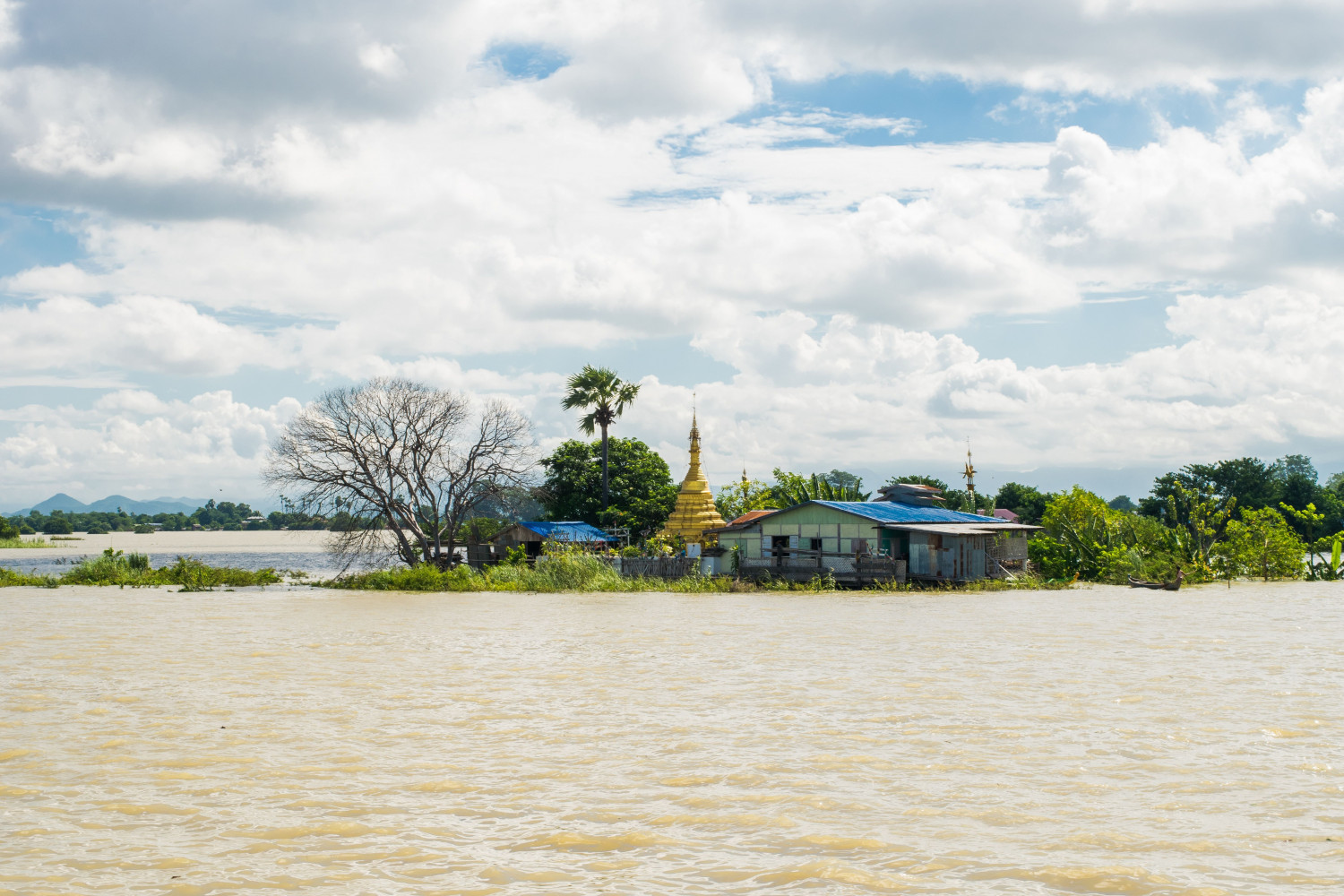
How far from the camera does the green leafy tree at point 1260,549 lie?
4353cm

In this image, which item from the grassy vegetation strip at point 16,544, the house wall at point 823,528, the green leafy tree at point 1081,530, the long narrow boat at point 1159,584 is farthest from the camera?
the grassy vegetation strip at point 16,544

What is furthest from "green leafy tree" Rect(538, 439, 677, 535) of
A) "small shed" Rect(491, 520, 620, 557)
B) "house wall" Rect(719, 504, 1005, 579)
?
"house wall" Rect(719, 504, 1005, 579)

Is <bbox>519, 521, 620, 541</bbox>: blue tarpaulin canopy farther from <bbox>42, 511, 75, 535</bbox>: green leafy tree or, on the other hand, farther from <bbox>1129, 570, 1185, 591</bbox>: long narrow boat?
<bbox>42, 511, 75, 535</bbox>: green leafy tree

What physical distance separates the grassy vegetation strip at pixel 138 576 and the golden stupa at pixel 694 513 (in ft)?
62.4

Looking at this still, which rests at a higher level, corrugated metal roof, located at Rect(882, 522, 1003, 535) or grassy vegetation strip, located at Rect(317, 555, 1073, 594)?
corrugated metal roof, located at Rect(882, 522, 1003, 535)

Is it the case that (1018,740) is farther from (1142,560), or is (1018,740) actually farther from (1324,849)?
(1142,560)

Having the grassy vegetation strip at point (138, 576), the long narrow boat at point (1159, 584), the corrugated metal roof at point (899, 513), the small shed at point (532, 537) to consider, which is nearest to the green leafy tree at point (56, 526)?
the grassy vegetation strip at point (138, 576)

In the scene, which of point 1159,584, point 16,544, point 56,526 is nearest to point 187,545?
point 16,544

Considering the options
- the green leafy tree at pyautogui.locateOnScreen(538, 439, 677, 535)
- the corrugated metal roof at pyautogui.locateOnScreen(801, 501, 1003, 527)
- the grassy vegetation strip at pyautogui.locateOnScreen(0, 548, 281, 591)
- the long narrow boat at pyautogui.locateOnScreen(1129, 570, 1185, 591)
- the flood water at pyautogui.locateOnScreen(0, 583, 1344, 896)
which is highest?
the green leafy tree at pyautogui.locateOnScreen(538, 439, 677, 535)

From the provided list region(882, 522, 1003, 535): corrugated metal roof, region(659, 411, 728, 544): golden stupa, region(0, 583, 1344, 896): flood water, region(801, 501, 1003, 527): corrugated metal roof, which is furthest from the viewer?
region(659, 411, 728, 544): golden stupa

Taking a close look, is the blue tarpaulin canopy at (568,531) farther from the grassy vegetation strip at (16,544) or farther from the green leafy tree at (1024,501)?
the grassy vegetation strip at (16,544)

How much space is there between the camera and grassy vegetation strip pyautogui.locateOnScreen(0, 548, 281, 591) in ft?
147

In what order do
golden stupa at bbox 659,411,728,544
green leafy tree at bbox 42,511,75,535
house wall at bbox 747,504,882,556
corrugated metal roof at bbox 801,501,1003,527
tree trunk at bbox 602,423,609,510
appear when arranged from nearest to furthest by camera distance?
house wall at bbox 747,504,882,556 → corrugated metal roof at bbox 801,501,1003,527 → golden stupa at bbox 659,411,728,544 → tree trunk at bbox 602,423,609,510 → green leafy tree at bbox 42,511,75,535

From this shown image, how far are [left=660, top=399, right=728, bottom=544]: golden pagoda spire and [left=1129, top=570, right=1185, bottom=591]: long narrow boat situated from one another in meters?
18.4
